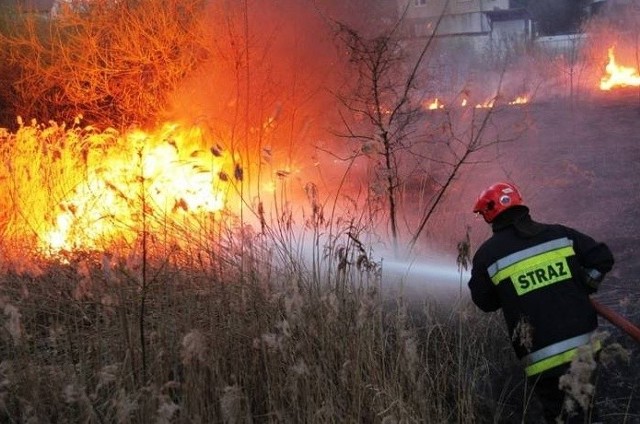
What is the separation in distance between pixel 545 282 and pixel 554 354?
1.13 feet

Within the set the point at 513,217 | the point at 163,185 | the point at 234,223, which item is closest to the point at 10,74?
the point at 163,185

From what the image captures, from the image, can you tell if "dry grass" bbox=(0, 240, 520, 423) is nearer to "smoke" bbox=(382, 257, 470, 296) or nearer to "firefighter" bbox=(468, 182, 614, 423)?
"firefighter" bbox=(468, 182, 614, 423)

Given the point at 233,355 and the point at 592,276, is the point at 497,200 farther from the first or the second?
the point at 233,355

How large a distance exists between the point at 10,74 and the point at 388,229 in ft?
27.7

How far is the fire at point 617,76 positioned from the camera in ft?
42.8

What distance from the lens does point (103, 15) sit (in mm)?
10609

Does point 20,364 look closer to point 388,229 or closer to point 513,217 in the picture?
point 513,217

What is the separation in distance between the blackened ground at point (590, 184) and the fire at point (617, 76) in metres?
0.46

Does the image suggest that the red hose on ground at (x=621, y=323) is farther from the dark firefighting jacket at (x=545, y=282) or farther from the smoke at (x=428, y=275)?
the smoke at (x=428, y=275)

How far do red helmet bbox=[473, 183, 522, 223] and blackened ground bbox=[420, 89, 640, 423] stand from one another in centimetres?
40

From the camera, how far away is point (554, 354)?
3.58 metres

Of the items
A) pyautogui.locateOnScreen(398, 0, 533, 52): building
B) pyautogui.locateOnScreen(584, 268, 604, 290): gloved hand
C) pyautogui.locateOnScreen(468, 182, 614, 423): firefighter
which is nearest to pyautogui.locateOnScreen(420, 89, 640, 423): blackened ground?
pyautogui.locateOnScreen(468, 182, 614, 423): firefighter

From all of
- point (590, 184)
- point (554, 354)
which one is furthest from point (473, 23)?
point (554, 354)

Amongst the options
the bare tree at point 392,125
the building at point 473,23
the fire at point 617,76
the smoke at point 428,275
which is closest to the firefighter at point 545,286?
the bare tree at point 392,125
